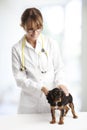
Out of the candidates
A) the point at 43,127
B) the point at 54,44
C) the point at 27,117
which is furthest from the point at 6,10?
the point at 43,127

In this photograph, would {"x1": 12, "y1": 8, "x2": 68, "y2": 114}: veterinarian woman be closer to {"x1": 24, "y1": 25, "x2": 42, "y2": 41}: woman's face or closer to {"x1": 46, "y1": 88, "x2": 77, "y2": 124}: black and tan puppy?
{"x1": 24, "y1": 25, "x2": 42, "y2": 41}: woman's face

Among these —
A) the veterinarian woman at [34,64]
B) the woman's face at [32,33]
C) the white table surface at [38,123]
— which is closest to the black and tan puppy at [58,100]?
the white table surface at [38,123]

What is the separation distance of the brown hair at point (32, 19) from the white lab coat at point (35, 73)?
0.39ft

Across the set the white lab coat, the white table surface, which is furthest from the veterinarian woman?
the white table surface

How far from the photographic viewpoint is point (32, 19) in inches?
57.9

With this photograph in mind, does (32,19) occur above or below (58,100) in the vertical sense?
above

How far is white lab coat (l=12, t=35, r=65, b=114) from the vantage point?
1.50 m

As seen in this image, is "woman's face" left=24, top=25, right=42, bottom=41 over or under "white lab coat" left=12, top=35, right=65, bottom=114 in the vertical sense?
over

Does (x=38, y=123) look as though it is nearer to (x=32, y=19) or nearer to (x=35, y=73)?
(x=35, y=73)

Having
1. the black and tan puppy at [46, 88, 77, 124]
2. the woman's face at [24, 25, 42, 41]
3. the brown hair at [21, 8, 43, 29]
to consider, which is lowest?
the black and tan puppy at [46, 88, 77, 124]

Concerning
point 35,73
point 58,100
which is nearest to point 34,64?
point 35,73

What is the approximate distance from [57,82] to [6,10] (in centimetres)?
70

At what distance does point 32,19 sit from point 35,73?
358 mm

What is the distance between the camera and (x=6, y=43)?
173 cm
